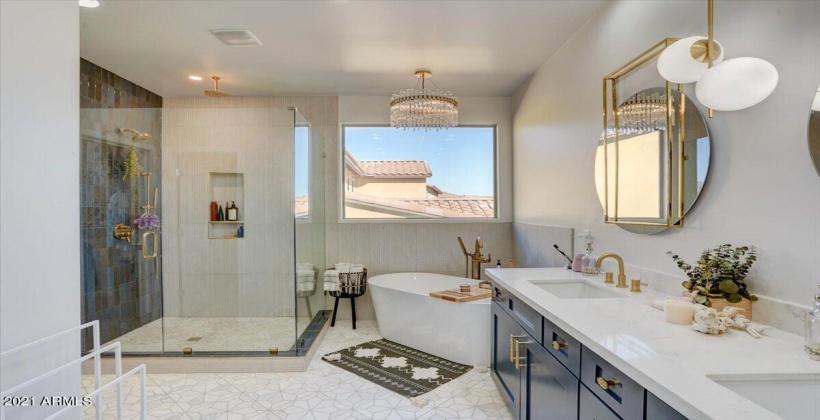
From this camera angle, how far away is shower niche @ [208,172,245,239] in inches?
143

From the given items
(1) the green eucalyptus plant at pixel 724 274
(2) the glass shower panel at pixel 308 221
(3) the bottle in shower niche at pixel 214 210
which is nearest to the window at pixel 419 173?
(2) the glass shower panel at pixel 308 221

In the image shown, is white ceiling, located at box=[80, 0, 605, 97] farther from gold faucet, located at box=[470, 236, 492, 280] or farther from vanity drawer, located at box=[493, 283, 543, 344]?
vanity drawer, located at box=[493, 283, 543, 344]

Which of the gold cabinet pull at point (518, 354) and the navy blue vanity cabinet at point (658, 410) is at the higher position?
the navy blue vanity cabinet at point (658, 410)

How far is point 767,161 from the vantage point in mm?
1323

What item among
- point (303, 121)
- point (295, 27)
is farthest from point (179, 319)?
point (295, 27)

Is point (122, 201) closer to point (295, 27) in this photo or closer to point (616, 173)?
point (295, 27)

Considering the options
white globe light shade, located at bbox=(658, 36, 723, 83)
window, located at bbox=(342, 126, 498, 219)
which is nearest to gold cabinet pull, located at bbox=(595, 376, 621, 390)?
white globe light shade, located at bbox=(658, 36, 723, 83)

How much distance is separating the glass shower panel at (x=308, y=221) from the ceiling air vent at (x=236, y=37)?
2.19 ft

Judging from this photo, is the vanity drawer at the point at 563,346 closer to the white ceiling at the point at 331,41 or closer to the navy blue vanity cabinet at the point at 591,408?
the navy blue vanity cabinet at the point at 591,408

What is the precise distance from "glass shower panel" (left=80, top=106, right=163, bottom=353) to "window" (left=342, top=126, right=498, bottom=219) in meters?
1.86

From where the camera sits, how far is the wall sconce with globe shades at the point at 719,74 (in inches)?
47.1

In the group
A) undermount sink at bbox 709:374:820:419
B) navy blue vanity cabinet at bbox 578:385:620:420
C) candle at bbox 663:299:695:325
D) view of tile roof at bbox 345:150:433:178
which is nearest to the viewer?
undermount sink at bbox 709:374:820:419

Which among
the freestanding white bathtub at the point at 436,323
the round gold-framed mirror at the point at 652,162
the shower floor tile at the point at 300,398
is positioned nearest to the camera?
the round gold-framed mirror at the point at 652,162

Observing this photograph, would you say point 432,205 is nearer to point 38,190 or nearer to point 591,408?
point 591,408
